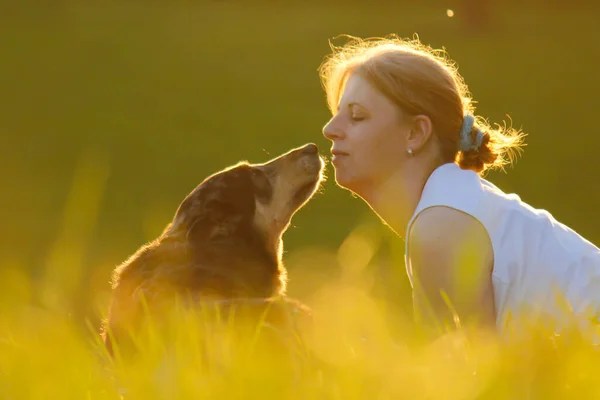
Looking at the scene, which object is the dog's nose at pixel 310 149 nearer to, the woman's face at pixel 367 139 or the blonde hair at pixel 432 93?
the blonde hair at pixel 432 93

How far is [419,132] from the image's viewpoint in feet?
12.0

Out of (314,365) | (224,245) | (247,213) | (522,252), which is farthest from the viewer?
(247,213)

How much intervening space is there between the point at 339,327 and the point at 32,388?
0.53 meters

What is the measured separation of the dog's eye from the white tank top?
140 cm

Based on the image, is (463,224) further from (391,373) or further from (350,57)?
(391,373)

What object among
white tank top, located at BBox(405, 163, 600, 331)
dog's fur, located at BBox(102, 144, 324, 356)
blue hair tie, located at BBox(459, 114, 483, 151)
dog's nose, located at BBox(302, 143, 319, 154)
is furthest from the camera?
dog's nose, located at BBox(302, 143, 319, 154)

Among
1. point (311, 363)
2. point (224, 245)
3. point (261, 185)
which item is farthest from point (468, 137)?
point (311, 363)

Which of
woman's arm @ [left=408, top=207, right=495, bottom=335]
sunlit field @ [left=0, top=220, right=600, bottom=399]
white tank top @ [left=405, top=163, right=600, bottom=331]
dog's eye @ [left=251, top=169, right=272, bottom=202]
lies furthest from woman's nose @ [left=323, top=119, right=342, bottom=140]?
sunlit field @ [left=0, top=220, right=600, bottom=399]

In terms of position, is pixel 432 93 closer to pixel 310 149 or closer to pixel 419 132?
pixel 419 132

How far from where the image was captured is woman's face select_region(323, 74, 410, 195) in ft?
11.9

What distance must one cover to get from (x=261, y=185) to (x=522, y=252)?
1.83 meters

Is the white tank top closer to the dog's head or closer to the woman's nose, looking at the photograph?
the woman's nose

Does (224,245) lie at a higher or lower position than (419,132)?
lower

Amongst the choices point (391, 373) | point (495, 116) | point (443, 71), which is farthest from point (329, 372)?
point (495, 116)
